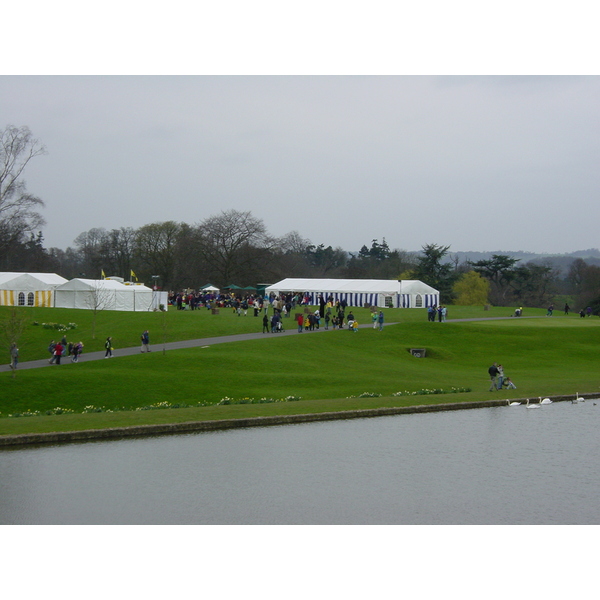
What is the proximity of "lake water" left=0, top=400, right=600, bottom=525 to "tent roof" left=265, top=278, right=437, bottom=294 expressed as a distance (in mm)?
47524

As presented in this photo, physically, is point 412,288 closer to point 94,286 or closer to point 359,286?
point 359,286

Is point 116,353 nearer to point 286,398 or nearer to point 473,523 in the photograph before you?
point 286,398

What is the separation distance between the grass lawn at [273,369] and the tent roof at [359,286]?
17444mm

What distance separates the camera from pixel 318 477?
15.7 metres

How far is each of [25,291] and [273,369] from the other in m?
31.7

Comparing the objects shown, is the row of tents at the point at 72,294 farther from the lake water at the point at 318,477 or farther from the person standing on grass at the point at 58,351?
the lake water at the point at 318,477

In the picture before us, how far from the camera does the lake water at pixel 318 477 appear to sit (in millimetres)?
13414

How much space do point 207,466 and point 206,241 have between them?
80.2 metres

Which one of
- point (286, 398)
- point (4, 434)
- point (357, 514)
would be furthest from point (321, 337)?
point (357, 514)

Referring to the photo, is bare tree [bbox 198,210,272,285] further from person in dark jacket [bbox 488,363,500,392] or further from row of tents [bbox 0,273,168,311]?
person in dark jacket [bbox 488,363,500,392]

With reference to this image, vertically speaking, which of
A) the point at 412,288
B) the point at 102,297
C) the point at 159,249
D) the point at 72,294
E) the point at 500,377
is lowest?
the point at 500,377

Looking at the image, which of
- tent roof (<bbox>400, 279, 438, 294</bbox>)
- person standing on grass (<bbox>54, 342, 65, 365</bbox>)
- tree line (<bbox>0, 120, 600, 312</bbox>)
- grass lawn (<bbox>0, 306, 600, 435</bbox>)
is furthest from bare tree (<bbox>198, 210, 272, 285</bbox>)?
person standing on grass (<bbox>54, 342, 65, 365</bbox>)

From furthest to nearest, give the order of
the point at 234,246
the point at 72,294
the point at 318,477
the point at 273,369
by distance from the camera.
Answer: the point at 234,246 → the point at 72,294 → the point at 273,369 → the point at 318,477

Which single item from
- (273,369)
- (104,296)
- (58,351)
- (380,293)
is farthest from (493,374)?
(380,293)
